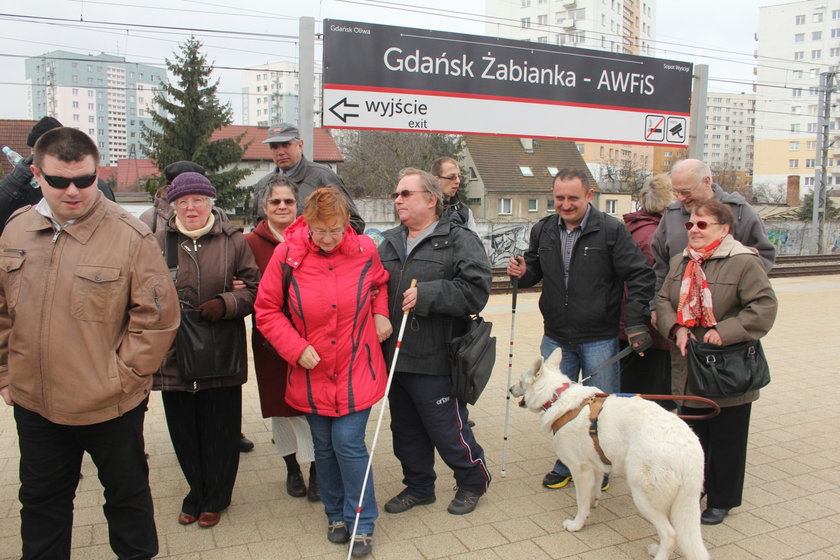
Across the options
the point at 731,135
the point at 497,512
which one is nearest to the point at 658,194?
the point at 497,512

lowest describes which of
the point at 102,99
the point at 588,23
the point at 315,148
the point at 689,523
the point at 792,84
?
the point at 689,523

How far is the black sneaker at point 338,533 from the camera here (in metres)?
3.56

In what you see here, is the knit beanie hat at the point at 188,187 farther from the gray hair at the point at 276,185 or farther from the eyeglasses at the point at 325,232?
the eyeglasses at the point at 325,232

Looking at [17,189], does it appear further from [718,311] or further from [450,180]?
[718,311]

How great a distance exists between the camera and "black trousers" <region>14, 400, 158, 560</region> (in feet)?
9.31

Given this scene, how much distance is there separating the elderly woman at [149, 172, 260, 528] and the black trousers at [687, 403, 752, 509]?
111 inches

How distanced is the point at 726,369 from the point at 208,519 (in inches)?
122

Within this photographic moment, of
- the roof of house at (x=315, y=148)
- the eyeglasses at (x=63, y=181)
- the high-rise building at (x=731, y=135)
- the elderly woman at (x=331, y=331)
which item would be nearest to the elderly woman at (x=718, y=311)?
the elderly woman at (x=331, y=331)

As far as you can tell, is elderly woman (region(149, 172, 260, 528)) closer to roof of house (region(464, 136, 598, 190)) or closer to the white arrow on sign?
the white arrow on sign

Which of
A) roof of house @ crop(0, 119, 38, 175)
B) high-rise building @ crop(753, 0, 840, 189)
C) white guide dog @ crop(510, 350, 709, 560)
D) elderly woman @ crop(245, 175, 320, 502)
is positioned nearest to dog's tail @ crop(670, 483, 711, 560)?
white guide dog @ crop(510, 350, 709, 560)

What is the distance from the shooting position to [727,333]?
355 cm

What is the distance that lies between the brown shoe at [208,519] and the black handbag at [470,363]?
1.58m

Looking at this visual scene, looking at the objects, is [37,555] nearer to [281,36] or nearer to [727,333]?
[727,333]

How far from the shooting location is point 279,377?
4109 millimetres
